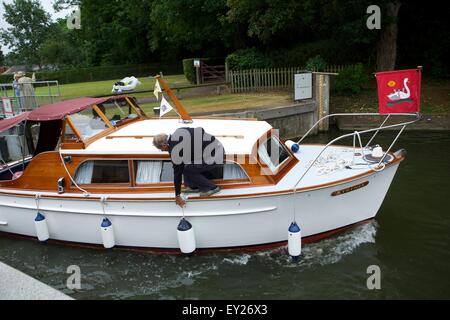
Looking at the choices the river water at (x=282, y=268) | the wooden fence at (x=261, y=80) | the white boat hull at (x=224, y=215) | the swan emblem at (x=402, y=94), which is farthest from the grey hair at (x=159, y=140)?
the wooden fence at (x=261, y=80)

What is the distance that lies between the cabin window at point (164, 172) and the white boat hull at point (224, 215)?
468 mm

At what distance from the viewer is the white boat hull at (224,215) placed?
23.6ft

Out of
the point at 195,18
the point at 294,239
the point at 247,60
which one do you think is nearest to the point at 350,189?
the point at 294,239

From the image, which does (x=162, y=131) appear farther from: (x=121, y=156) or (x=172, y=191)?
(x=172, y=191)

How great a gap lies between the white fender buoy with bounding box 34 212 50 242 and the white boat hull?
0.12 metres

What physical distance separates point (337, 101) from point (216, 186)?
1317 centimetres

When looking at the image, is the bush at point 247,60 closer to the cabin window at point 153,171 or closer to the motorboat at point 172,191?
the motorboat at point 172,191

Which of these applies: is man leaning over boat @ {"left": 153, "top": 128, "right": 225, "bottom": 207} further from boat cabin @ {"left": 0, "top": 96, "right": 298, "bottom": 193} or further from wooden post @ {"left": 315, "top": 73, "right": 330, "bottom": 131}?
wooden post @ {"left": 315, "top": 73, "right": 330, "bottom": 131}

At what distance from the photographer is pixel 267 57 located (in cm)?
2506

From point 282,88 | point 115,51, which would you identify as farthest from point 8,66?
point 282,88

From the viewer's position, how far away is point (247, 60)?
24047mm

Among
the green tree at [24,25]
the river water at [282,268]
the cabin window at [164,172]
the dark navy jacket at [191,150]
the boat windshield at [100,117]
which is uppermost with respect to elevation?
the green tree at [24,25]

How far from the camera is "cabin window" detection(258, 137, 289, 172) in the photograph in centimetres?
766

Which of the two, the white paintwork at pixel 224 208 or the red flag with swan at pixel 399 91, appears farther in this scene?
the white paintwork at pixel 224 208
